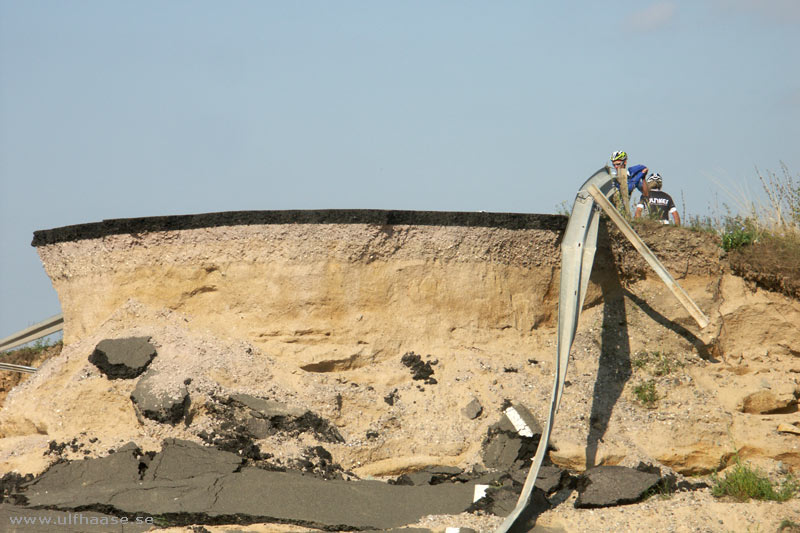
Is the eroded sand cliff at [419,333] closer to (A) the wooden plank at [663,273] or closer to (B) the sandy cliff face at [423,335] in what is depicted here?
(B) the sandy cliff face at [423,335]

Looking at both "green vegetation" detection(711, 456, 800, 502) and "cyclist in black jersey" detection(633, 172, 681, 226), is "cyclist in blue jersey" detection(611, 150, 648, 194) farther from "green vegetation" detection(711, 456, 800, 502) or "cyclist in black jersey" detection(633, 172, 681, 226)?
"green vegetation" detection(711, 456, 800, 502)

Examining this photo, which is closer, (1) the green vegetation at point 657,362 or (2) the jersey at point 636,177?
(1) the green vegetation at point 657,362

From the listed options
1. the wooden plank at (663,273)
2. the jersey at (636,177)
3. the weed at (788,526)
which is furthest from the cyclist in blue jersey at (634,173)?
the weed at (788,526)

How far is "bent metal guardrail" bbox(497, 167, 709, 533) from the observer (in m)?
6.00

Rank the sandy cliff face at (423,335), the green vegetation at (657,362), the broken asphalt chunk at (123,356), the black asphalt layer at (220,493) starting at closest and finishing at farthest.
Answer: the black asphalt layer at (220,493) < the sandy cliff face at (423,335) < the broken asphalt chunk at (123,356) < the green vegetation at (657,362)

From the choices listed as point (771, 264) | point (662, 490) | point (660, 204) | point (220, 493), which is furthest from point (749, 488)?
point (220, 493)

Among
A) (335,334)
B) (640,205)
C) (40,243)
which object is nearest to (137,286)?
(40,243)

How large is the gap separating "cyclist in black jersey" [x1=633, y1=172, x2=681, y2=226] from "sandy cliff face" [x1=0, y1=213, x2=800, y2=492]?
781 mm

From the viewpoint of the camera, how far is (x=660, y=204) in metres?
9.18

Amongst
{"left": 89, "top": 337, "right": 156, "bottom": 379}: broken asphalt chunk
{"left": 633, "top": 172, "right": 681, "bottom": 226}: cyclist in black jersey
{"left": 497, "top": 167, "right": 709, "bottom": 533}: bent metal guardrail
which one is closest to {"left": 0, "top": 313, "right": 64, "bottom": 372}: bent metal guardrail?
{"left": 89, "top": 337, "right": 156, "bottom": 379}: broken asphalt chunk

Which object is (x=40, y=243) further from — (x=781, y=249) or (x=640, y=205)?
(x=781, y=249)

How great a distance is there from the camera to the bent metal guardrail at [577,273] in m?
6.00

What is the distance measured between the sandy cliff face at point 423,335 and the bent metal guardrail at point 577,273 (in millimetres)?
616

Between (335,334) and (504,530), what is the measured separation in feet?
9.57
